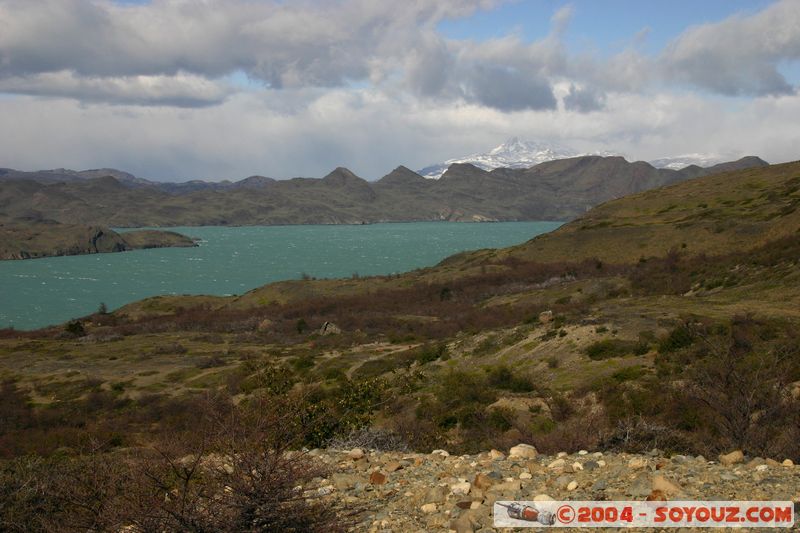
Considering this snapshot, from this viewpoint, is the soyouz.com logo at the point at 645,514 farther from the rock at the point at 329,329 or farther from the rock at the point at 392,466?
the rock at the point at 329,329

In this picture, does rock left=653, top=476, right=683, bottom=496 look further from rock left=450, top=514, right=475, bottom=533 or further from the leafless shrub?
the leafless shrub

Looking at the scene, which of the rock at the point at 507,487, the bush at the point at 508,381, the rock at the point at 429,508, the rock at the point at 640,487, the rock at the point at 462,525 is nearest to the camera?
the rock at the point at 462,525

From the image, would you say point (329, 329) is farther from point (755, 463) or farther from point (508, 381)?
point (755, 463)

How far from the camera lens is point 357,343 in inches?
2221

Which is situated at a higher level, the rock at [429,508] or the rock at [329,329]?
the rock at [429,508]

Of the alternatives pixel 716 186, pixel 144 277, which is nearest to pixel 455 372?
pixel 716 186

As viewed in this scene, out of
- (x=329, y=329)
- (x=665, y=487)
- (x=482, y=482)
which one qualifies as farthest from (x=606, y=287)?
(x=665, y=487)

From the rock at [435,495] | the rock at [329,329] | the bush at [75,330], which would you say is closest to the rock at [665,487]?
the rock at [435,495]

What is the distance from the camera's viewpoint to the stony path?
8399 mm

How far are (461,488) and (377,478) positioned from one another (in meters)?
1.85

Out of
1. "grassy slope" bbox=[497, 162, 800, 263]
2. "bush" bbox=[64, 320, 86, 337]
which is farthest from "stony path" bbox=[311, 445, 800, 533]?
"bush" bbox=[64, 320, 86, 337]

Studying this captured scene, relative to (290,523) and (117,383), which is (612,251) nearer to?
(117,383)

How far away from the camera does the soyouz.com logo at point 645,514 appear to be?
7527 millimetres

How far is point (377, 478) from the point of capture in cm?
1062
